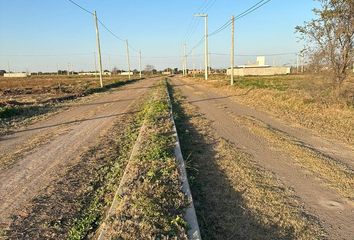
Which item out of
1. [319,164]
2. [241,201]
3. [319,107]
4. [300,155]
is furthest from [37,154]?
[319,107]

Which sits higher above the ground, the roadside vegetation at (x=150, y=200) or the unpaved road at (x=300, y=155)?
the roadside vegetation at (x=150, y=200)

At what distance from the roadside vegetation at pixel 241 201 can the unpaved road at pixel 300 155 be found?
0.22 m

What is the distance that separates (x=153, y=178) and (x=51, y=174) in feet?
7.52

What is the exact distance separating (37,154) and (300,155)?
637cm

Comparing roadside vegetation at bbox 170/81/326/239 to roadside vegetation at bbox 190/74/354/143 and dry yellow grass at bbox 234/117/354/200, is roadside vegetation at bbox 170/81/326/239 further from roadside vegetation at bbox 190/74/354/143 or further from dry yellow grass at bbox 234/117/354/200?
roadside vegetation at bbox 190/74/354/143

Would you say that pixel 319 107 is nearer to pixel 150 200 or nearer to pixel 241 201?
pixel 241 201

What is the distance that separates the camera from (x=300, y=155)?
780cm

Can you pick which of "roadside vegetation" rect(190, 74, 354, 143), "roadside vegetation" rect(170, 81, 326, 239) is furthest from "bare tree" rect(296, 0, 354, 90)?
"roadside vegetation" rect(170, 81, 326, 239)

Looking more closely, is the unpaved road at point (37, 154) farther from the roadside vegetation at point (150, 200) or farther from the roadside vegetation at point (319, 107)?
the roadside vegetation at point (319, 107)

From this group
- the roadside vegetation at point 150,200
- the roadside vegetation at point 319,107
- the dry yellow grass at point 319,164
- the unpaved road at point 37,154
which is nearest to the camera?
the roadside vegetation at point 150,200

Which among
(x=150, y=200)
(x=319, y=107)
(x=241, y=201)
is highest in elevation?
(x=150, y=200)

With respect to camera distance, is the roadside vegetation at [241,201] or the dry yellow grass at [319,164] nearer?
the roadside vegetation at [241,201]

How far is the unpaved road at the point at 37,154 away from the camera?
5530mm

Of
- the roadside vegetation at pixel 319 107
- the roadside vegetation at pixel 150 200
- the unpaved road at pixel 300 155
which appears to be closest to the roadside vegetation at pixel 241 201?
the unpaved road at pixel 300 155
